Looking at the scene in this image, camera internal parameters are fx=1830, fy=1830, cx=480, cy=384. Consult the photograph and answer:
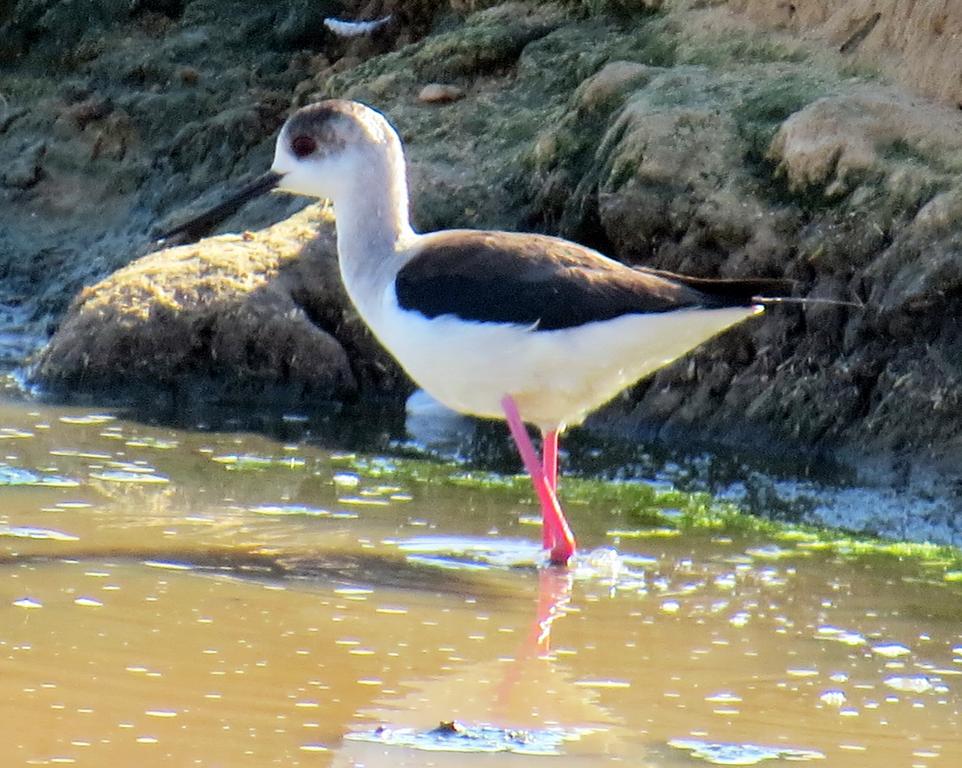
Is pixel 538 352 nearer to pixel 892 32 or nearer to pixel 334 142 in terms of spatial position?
pixel 334 142

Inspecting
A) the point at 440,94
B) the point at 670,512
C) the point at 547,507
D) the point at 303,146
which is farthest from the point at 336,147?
the point at 440,94

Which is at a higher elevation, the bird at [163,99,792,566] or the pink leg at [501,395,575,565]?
the bird at [163,99,792,566]

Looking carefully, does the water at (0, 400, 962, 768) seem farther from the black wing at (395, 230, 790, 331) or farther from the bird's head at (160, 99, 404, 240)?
the bird's head at (160, 99, 404, 240)

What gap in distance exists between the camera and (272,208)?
1039cm

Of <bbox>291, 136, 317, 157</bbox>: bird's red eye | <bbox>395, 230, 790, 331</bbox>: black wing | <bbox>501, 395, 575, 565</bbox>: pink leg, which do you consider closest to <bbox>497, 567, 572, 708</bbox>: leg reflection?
<bbox>501, 395, 575, 565</bbox>: pink leg

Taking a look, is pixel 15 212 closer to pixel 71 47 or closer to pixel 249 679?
pixel 71 47

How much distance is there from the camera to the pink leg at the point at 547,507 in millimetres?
5934

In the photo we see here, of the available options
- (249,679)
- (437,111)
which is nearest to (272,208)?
(437,111)

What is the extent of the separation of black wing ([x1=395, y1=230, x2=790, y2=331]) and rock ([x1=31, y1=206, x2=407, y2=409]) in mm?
2667

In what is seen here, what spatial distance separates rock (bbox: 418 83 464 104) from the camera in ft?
34.1

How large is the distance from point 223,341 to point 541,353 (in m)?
3.22

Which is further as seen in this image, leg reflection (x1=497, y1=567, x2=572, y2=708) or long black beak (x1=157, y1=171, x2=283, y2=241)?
long black beak (x1=157, y1=171, x2=283, y2=241)

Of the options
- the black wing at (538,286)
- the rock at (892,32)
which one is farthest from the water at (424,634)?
the rock at (892,32)

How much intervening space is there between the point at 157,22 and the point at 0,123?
1.28 meters
